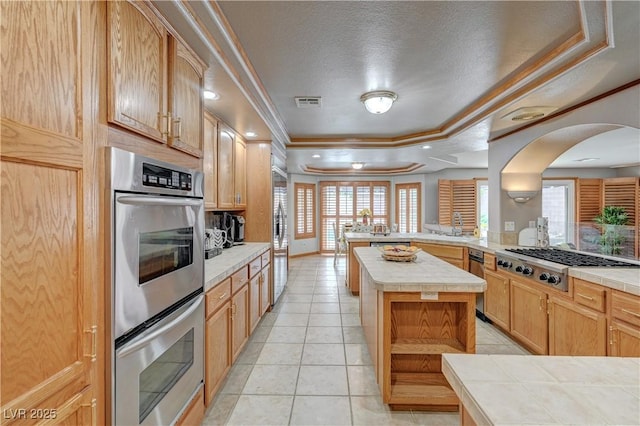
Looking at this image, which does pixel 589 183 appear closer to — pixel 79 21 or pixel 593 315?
pixel 593 315

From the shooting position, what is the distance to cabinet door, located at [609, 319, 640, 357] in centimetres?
183

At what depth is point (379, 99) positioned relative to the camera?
2.75m

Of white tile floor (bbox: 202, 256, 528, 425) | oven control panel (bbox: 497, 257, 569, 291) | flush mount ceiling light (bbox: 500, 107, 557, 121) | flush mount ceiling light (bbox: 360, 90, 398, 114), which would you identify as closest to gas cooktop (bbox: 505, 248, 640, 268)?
oven control panel (bbox: 497, 257, 569, 291)

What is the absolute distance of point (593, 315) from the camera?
2.12 meters

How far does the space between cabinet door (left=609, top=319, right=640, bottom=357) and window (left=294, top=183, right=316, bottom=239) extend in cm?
677

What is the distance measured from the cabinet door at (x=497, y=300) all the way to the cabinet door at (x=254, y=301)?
2.63m

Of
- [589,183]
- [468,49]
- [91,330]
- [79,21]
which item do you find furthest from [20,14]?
[589,183]

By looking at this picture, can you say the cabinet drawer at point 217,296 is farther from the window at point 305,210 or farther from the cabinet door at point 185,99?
the window at point 305,210

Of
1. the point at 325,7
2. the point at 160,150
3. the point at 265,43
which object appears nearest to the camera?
the point at 160,150

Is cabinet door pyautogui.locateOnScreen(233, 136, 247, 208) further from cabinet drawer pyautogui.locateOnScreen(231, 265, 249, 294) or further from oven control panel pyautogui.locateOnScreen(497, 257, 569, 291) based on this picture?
oven control panel pyautogui.locateOnScreen(497, 257, 569, 291)

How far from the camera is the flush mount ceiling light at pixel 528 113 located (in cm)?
274

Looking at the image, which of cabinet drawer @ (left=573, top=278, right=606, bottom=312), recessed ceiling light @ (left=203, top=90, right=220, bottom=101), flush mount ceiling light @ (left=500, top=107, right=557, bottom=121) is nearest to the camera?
cabinet drawer @ (left=573, top=278, right=606, bottom=312)

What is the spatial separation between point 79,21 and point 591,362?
6.18 feet

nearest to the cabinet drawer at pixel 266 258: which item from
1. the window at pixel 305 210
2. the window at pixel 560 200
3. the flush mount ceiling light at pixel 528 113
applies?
the flush mount ceiling light at pixel 528 113
